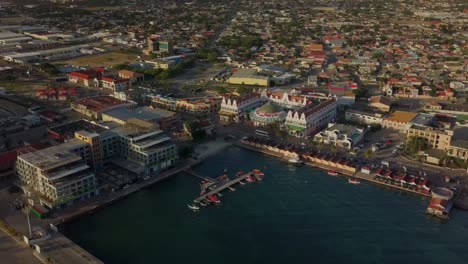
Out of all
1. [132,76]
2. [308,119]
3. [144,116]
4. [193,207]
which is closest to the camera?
[193,207]

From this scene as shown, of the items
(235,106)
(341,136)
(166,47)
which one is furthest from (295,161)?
(166,47)

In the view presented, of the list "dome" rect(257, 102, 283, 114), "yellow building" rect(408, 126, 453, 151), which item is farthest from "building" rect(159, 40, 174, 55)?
"yellow building" rect(408, 126, 453, 151)

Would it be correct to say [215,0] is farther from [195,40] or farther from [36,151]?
[36,151]

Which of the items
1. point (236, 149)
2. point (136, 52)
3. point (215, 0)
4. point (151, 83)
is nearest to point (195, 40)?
point (136, 52)

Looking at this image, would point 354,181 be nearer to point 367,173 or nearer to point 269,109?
point 367,173

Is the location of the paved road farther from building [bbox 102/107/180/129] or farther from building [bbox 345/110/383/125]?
building [bbox 345/110/383/125]
